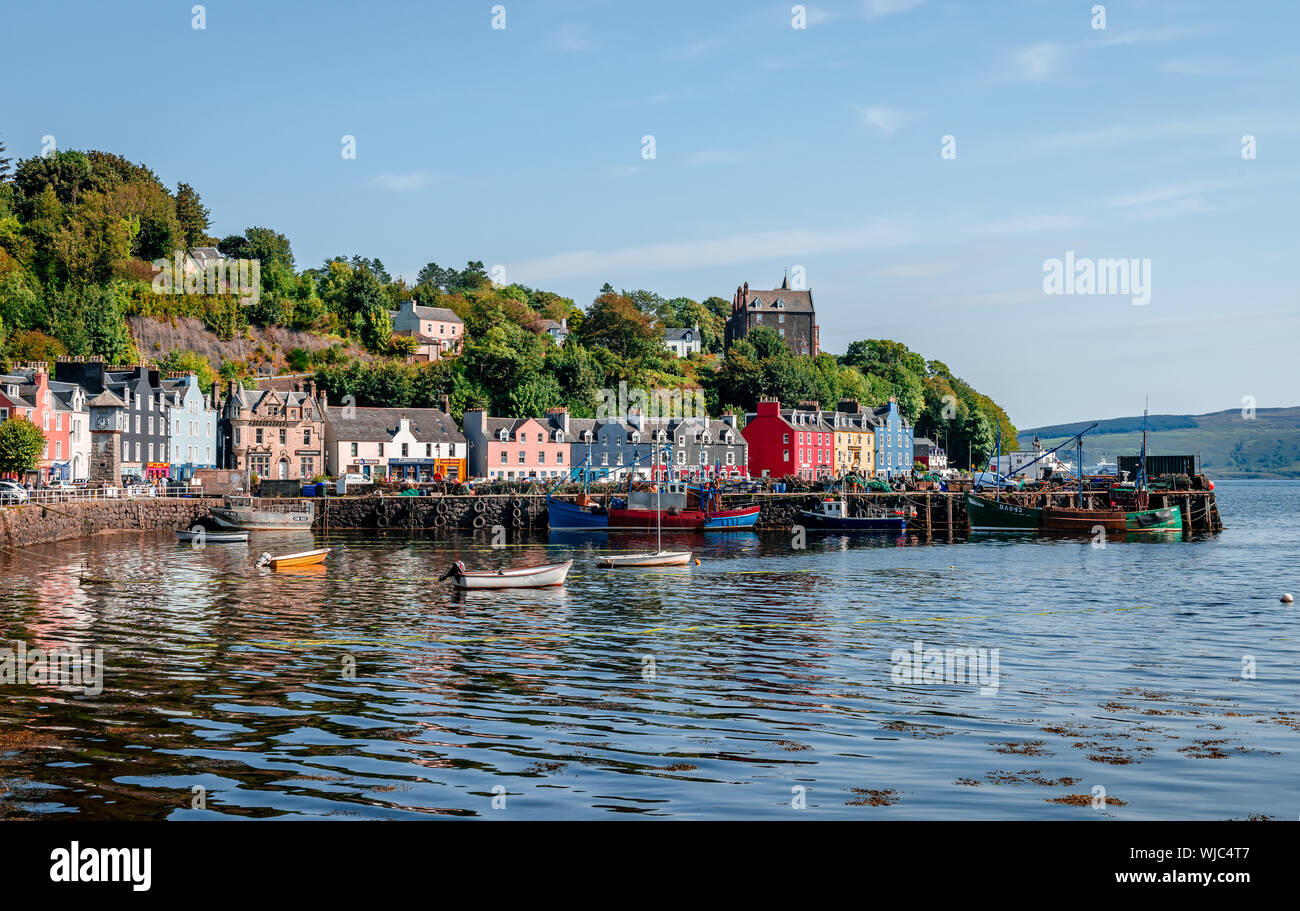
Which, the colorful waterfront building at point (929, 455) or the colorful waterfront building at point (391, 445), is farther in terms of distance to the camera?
the colorful waterfront building at point (929, 455)

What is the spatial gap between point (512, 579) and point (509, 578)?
0.14 metres

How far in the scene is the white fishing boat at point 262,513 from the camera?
81562mm

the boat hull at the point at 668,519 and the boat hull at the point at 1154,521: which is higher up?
the boat hull at the point at 668,519

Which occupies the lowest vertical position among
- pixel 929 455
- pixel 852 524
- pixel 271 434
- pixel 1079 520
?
pixel 1079 520

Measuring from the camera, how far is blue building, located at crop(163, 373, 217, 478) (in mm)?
104250

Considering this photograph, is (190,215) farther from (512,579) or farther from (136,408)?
(512,579)

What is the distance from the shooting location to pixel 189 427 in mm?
107625

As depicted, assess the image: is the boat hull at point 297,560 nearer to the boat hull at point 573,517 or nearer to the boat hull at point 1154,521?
the boat hull at point 573,517

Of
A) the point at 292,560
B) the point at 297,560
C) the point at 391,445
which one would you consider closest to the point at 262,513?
the point at 297,560

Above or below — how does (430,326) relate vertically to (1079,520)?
above

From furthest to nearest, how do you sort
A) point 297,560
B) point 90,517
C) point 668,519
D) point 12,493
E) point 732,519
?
1. point 732,519
2. point 668,519
3. point 90,517
4. point 12,493
5. point 297,560

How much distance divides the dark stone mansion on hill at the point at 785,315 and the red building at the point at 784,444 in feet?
156

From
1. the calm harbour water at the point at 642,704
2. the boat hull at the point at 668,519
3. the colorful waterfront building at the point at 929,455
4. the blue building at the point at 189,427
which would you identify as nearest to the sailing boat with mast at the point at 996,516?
the boat hull at the point at 668,519

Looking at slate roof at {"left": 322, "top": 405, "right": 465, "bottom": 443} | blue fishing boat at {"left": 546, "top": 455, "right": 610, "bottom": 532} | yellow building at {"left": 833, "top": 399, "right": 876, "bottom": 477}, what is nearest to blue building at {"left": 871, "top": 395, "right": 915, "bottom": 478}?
yellow building at {"left": 833, "top": 399, "right": 876, "bottom": 477}
